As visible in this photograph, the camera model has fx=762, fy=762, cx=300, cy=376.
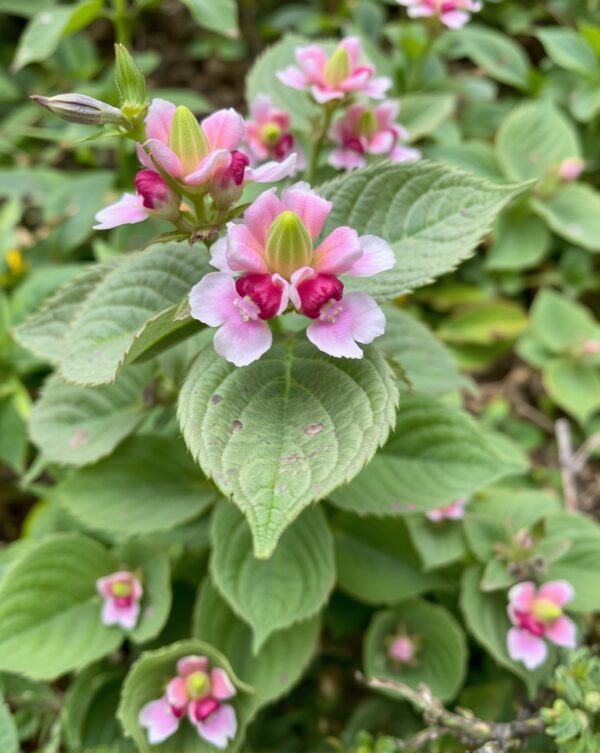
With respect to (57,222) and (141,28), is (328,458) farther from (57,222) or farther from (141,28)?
(141,28)

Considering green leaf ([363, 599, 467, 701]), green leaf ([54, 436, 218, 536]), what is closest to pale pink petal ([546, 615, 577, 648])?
green leaf ([363, 599, 467, 701])

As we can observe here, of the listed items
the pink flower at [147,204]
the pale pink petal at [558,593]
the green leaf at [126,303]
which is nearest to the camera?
the pink flower at [147,204]

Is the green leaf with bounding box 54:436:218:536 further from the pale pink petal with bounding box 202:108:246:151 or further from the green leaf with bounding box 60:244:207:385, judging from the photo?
the pale pink petal with bounding box 202:108:246:151

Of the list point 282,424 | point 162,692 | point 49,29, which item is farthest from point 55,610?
point 49,29

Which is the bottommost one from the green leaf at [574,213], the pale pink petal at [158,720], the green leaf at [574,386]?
the green leaf at [574,386]

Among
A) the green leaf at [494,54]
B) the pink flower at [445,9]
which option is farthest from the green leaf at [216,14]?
the green leaf at [494,54]

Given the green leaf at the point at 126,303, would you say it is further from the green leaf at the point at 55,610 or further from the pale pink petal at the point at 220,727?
the pale pink petal at the point at 220,727

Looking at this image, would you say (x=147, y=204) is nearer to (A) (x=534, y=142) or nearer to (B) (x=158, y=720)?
(B) (x=158, y=720)
